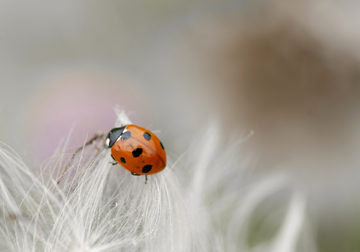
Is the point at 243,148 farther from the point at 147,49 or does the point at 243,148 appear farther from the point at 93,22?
the point at 93,22

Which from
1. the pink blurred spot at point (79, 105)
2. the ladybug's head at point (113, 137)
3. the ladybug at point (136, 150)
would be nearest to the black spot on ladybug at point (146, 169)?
the ladybug at point (136, 150)

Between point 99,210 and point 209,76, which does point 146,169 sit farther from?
point 209,76

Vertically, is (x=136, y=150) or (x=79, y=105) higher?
(x=79, y=105)

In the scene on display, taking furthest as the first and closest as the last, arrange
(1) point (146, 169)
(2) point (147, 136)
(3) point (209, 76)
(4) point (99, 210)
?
(3) point (209, 76) → (2) point (147, 136) → (1) point (146, 169) → (4) point (99, 210)

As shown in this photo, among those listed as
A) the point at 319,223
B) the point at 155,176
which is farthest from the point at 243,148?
the point at 155,176

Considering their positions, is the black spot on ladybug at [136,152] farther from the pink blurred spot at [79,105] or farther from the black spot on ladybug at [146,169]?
the pink blurred spot at [79,105]

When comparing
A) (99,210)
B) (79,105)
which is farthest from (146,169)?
(79,105)

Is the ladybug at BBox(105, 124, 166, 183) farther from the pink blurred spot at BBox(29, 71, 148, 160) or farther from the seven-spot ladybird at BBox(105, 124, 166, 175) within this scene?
the pink blurred spot at BBox(29, 71, 148, 160)
